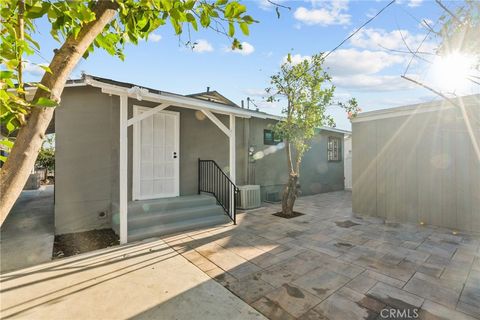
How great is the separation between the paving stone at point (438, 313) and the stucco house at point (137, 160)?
3.72 meters

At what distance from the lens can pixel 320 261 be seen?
11.2 ft

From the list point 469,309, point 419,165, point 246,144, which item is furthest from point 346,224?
point 246,144

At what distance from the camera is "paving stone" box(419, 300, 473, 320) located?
2246 millimetres

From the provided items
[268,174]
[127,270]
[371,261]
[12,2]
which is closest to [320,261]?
[371,261]

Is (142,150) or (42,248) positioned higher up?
(142,150)

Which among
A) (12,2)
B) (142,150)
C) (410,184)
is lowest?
(410,184)

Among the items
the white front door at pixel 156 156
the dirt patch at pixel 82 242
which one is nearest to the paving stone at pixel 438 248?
the white front door at pixel 156 156

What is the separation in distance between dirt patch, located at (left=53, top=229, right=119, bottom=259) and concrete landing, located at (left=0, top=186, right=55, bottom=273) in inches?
4.6

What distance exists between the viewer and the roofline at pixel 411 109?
187 inches

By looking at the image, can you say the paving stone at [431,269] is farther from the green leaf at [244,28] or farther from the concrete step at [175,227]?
the green leaf at [244,28]

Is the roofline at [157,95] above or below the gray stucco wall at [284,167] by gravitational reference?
above

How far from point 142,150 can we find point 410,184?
6.27m

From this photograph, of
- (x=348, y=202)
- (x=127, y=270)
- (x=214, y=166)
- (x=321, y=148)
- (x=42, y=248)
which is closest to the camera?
(x=127, y=270)

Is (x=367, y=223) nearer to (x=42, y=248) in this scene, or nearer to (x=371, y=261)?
(x=371, y=261)
